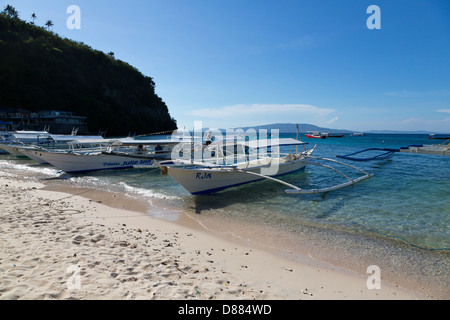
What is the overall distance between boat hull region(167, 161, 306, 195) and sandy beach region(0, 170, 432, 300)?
343cm

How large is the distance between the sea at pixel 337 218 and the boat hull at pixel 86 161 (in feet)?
5.27

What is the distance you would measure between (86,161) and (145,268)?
1598 centimetres

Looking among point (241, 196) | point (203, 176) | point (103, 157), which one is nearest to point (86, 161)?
point (103, 157)

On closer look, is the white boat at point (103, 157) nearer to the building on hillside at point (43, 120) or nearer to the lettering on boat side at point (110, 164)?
the lettering on boat side at point (110, 164)

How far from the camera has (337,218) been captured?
8828mm

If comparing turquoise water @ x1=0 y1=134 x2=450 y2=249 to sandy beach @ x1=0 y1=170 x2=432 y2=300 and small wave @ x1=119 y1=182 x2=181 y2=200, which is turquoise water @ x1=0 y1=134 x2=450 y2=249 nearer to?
small wave @ x1=119 y1=182 x2=181 y2=200

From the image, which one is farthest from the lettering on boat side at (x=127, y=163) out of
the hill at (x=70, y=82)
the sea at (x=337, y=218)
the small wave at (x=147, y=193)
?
the hill at (x=70, y=82)

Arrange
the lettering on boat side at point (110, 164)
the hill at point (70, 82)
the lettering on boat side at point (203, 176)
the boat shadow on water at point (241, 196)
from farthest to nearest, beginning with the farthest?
the hill at point (70, 82), the lettering on boat side at point (110, 164), the lettering on boat side at point (203, 176), the boat shadow on water at point (241, 196)

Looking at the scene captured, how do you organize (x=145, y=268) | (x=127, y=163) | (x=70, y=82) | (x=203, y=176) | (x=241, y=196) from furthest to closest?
(x=70, y=82), (x=127, y=163), (x=241, y=196), (x=203, y=176), (x=145, y=268)

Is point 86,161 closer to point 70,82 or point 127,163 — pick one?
point 127,163

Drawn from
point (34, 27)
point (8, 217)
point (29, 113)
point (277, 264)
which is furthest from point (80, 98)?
point (277, 264)

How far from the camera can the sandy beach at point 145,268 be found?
3.61 m
